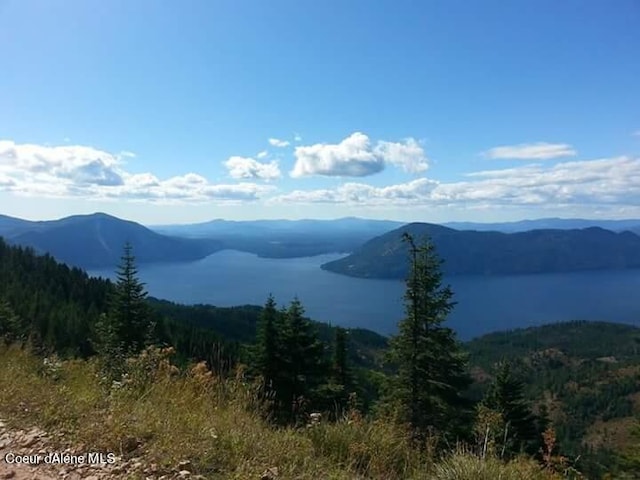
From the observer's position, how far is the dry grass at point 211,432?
3.60m

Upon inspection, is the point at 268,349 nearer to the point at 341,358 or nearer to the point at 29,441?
the point at 341,358

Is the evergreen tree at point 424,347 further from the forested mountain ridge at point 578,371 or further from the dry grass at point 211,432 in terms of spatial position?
the forested mountain ridge at point 578,371

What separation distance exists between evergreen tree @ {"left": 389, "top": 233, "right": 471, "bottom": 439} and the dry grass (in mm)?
8058

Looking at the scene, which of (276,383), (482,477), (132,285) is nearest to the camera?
(482,477)

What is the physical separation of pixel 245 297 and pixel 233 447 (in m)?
189

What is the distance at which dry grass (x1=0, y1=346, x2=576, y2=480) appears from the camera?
142 inches

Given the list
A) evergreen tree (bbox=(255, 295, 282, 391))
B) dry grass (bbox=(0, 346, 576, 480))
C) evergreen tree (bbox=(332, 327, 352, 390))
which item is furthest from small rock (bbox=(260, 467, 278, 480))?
evergreen tree (bbox=(332, 327, 352, 390))

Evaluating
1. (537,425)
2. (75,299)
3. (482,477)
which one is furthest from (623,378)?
(482,477)

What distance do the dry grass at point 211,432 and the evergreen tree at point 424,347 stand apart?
806 centimetres

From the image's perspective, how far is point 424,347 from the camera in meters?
A: 13.0

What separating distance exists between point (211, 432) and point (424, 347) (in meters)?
10.1

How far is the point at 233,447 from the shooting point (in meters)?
3.76

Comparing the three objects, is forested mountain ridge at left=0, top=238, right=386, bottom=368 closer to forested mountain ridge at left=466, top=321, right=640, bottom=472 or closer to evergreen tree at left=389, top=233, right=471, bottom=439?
evergreen tree at left=389, top=233, right=471, bottom=439

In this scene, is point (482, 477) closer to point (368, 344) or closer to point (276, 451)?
point (276, 451)
